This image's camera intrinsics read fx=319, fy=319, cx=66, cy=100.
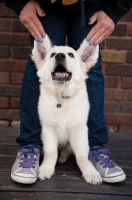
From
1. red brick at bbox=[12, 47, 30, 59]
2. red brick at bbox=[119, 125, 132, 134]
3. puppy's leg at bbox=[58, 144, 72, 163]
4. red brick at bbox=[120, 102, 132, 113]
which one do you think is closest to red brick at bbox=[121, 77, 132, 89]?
red brick at bbox=[120, 102, 132, 113]

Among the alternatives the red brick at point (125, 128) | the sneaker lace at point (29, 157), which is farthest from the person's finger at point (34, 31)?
the red brick at point (125, 128)

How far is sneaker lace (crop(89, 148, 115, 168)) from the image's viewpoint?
2.14 meters

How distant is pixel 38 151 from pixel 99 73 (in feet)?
2.34

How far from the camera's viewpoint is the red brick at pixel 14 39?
3041 millimetres

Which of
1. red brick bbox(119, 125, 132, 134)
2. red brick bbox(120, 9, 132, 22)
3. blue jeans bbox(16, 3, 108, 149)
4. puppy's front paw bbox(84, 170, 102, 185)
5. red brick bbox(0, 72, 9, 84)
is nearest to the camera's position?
puppy's front paw bbox(84, 170, 102, 185)

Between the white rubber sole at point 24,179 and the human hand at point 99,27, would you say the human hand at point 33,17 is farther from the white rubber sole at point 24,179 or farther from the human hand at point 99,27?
the white rubber sole at point 24,179

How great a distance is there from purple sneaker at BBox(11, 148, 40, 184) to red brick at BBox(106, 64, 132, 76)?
1.24 meters

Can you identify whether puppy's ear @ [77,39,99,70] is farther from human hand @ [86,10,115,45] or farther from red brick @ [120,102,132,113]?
red brick @ [120,102,132,113]

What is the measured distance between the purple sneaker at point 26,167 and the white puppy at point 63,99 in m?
0.07

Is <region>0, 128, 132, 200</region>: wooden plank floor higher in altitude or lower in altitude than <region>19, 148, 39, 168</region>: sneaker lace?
lower

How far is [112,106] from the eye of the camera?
3.18m

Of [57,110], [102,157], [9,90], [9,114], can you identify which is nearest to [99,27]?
[57,110]

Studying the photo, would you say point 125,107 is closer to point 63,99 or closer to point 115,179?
point 63,99

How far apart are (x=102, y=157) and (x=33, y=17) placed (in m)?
1.05
